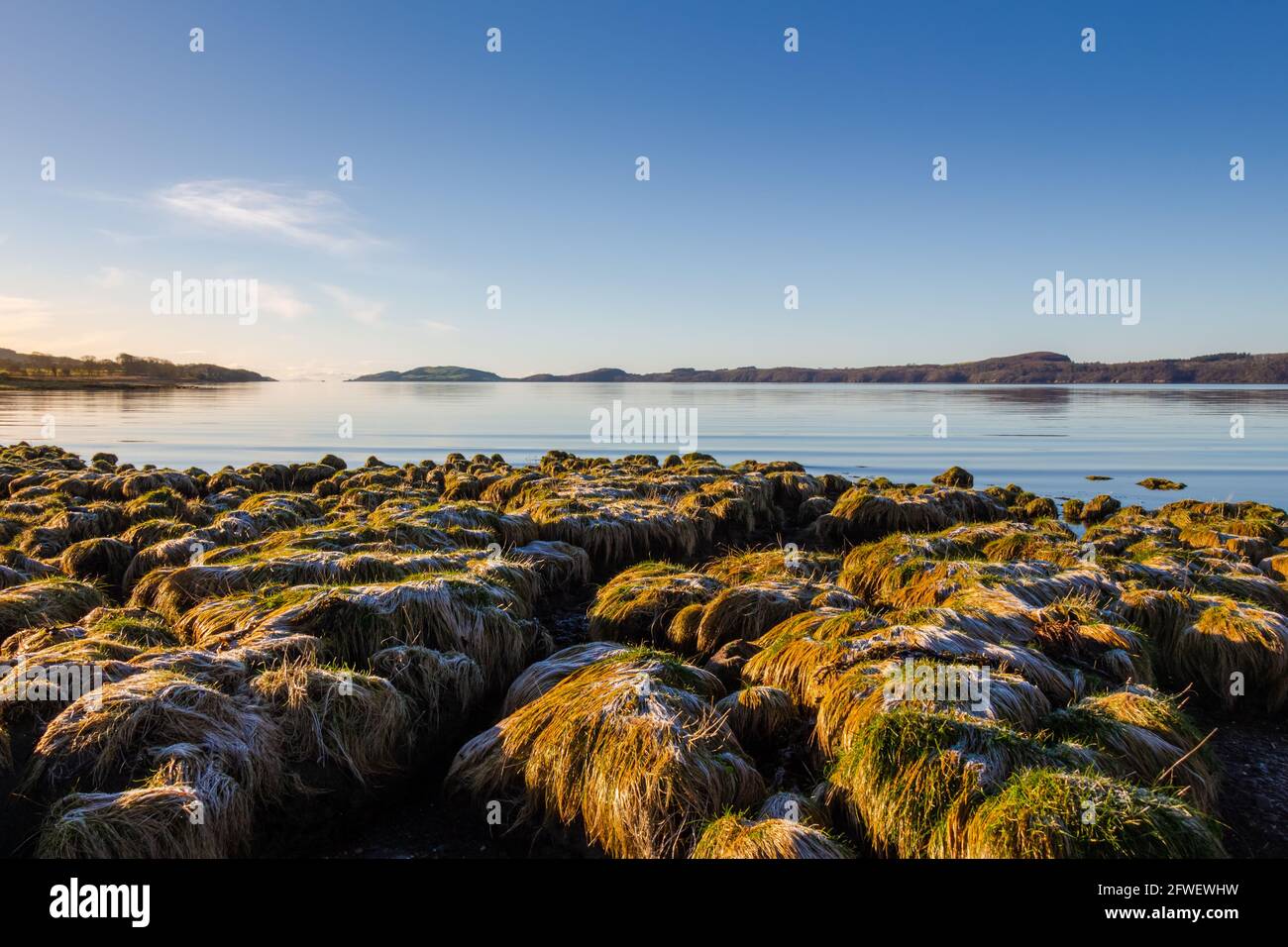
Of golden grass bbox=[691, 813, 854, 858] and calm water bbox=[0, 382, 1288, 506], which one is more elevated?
calm water bbox=[0, 382, 1288, 506]

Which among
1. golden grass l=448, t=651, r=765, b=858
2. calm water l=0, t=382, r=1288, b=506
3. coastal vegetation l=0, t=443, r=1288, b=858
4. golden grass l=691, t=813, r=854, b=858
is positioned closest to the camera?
golden grass l=691, t=813, r=854, b=858

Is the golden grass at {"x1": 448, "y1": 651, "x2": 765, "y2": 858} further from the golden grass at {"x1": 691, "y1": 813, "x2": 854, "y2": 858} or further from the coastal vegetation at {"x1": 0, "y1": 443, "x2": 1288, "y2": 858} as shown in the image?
the golden grass at {"x1": 691, "y1": 813, "x2": 854, "y2": 858}

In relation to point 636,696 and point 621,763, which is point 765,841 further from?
point 636,696

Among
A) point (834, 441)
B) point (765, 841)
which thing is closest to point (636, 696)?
point (765, 841)

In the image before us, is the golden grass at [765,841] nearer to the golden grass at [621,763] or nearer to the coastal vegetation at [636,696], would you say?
the coastal vegetation at [636,696]

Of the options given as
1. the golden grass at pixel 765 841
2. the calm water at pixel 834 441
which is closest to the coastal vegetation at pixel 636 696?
the golden grass at pixel 765 841

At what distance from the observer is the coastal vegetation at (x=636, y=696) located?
562 cm

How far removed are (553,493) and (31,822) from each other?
1626cm

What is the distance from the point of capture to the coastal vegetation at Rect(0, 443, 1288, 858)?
18.5 feet

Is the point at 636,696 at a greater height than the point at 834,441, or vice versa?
the point at 834,441

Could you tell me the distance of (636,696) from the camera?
6918 millimetres

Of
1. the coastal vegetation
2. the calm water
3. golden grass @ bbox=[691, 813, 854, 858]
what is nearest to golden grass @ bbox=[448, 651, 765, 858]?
the coastal vegetation
